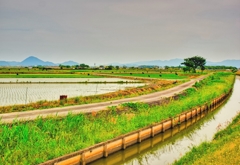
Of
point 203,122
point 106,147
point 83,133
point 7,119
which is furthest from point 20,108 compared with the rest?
point 203,122

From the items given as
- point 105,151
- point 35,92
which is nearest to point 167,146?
point 105,151

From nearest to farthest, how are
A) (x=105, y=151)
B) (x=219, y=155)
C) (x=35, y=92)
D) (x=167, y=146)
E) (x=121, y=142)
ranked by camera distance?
(x=219, y=155) < (x=105, y=151) < (x=121, y=142) < (x=167, y=146) < (x=35, y=92)

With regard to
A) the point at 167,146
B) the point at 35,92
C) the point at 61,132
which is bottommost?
the point at 167,146

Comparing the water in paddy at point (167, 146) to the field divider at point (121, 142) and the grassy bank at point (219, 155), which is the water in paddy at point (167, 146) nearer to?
the field divider at point (121, 142)

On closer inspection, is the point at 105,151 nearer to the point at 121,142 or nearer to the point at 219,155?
the point at 121,142

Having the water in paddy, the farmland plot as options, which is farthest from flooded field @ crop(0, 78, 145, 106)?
the water in paddy

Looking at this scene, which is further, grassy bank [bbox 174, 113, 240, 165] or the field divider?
the field divider

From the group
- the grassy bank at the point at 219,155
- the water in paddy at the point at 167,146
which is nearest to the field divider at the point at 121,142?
the water in paddy at the point at 167,146

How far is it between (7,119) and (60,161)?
1043 cm

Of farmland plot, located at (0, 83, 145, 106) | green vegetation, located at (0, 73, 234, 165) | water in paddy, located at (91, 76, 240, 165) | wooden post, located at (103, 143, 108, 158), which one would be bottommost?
water in paddy, located at (91, 76, 240, 165)

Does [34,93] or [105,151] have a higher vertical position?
[34,93]

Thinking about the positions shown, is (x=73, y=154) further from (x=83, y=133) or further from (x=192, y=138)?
(x=192, y=138)

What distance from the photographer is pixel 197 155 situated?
57.3 feet

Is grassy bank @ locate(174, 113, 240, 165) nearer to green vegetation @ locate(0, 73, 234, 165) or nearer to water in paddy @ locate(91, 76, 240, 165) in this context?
water in paddy @ locate(91, 76, 240, 165)
